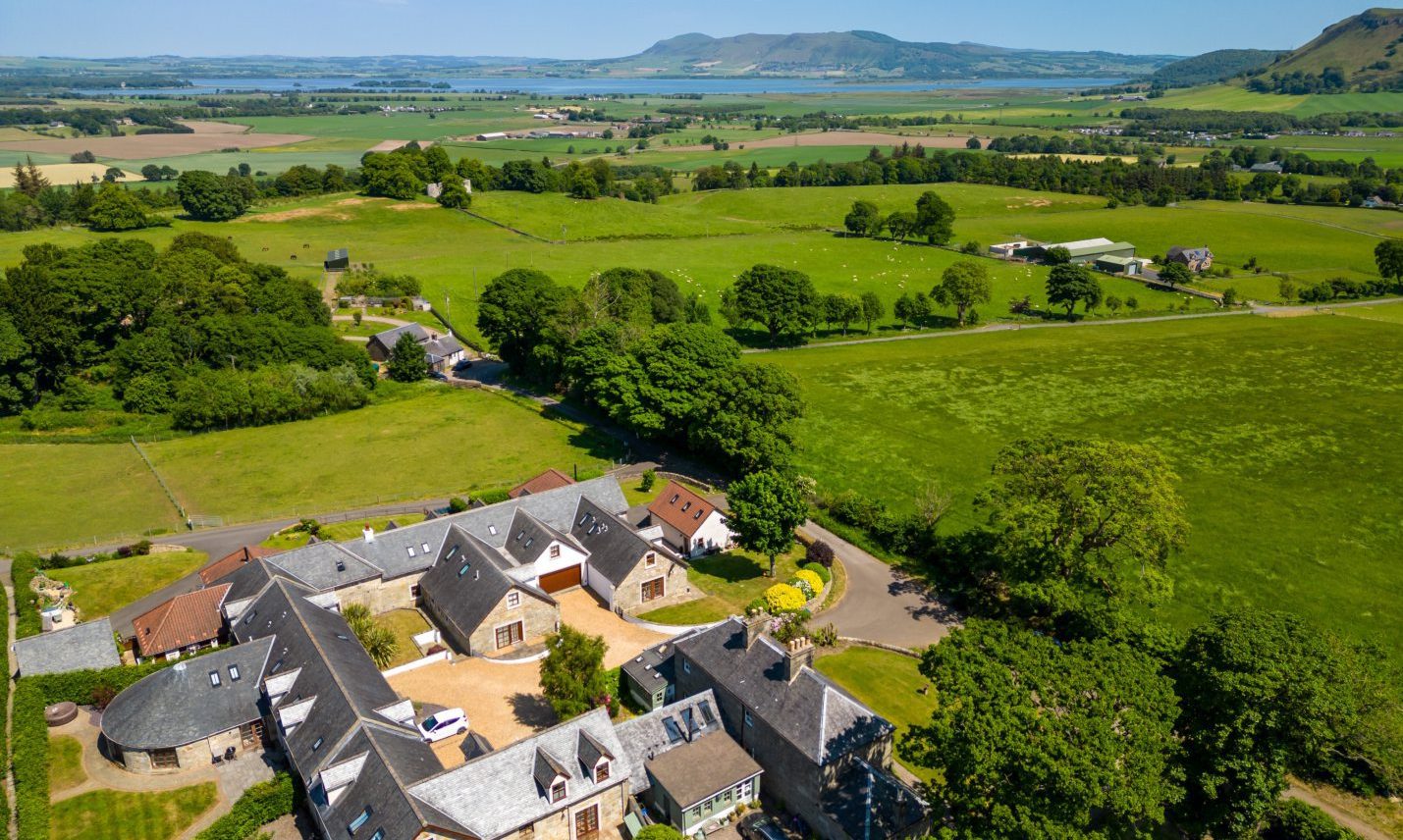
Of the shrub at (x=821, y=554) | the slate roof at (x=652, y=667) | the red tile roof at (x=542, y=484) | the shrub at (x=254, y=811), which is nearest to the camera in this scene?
the shrub at (x=254, y=811)

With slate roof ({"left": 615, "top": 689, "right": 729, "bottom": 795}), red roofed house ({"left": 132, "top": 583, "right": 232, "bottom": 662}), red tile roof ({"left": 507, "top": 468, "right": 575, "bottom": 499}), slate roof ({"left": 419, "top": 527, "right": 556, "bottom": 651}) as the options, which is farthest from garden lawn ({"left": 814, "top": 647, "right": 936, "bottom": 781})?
red roofed house ({"left": 132, "top": 583, "right": 232, "bottom": 662})

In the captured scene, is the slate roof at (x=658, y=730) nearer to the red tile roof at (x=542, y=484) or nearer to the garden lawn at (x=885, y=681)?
the garden lawn at (x=885, y=681)

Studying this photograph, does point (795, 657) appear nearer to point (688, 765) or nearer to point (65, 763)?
point (688, 765)

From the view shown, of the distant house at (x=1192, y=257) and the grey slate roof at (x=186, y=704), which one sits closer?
the grey slate roof at (x=186, y=704)

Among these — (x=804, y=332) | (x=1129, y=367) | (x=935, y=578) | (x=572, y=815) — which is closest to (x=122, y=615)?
(x=572, y=815)

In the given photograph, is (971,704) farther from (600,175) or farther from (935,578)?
(600,175)

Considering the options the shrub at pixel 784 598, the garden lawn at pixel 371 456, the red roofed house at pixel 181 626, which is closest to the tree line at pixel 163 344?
the garden lawn at pixel 371 456

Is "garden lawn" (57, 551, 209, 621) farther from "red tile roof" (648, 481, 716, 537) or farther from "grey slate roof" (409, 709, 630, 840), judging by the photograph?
"grey slate roof" (409, 709, 630, 840)

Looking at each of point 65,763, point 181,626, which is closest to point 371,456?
point 181,626
